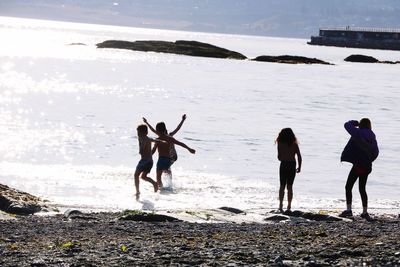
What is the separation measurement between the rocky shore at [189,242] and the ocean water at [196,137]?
354 centimetres

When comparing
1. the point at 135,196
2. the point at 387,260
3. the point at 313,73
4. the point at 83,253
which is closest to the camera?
the point at 387,260

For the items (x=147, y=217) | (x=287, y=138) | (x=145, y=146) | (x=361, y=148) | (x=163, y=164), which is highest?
(x=287, y=138)

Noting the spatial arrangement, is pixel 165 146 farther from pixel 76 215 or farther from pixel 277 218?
pixel 76 215

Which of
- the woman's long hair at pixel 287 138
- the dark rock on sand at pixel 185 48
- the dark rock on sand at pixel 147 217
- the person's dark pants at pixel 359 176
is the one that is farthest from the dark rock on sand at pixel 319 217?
the dark rock on sand at pixel 185 48

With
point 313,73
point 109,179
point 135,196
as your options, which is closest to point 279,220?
point 135,196

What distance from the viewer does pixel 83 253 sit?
10523 mm

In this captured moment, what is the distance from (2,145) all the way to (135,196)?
34.2 ft

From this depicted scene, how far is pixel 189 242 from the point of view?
1162cm

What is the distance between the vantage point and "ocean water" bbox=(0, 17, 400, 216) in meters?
20.4

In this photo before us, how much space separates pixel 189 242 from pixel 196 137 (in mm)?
23934

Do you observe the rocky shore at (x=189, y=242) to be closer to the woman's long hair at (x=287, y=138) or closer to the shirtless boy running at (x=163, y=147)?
the woman's long hair at (x=287, y=138)

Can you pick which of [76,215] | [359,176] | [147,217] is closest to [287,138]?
[359,176]

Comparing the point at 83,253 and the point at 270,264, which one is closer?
the point at 270,264

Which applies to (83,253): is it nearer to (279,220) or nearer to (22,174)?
(279,220)
